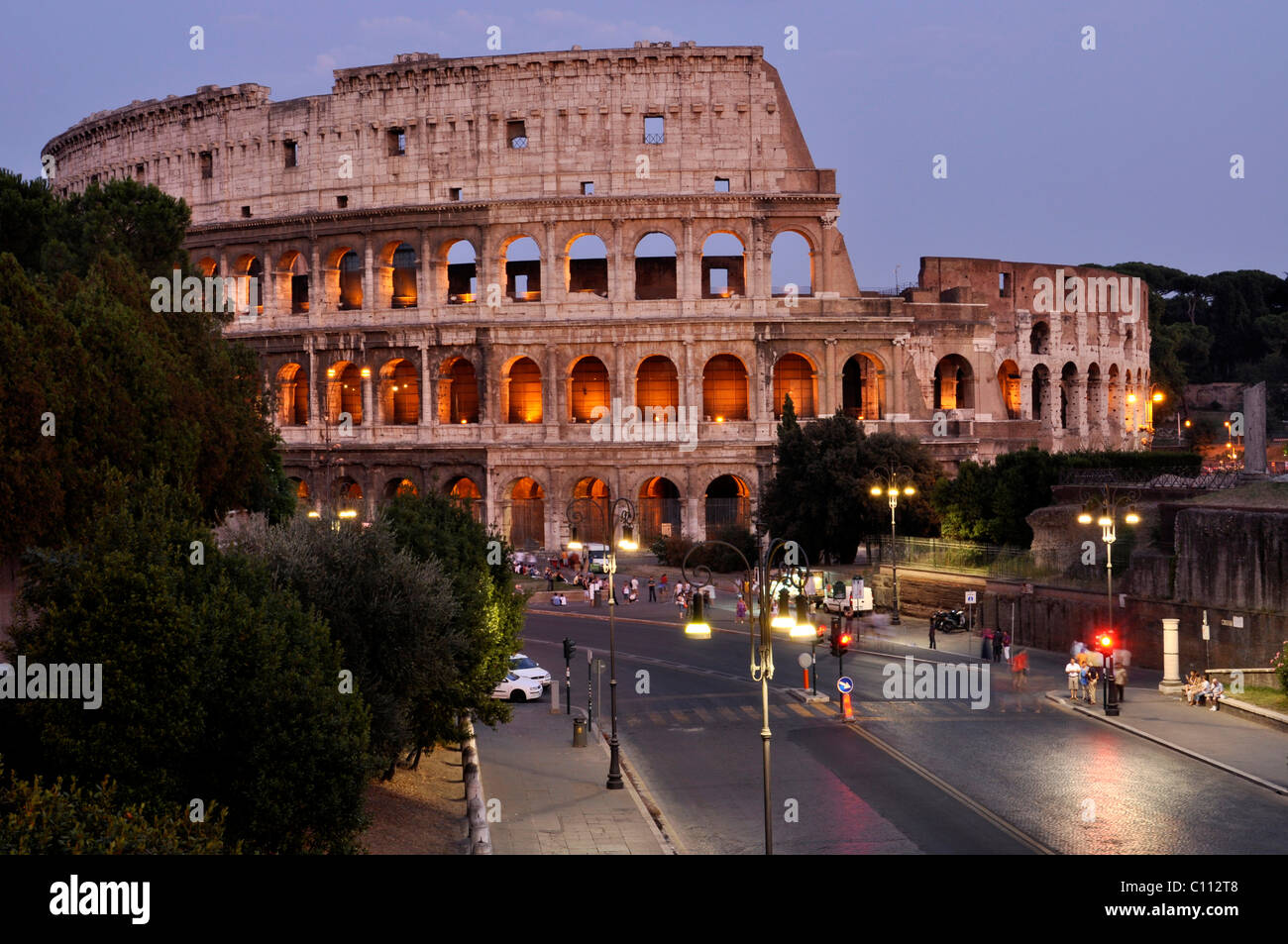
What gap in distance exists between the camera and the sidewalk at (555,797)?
16.7 m

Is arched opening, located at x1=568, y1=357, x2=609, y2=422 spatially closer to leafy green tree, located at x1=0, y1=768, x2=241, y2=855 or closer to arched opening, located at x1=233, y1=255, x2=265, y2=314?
arched opening, located at x1=233, y1=255, x2=265, y2=314

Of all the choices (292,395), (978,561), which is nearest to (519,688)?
(978,561)

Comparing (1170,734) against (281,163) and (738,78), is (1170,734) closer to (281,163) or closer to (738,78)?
(738,78)

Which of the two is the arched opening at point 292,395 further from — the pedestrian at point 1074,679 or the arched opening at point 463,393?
the pedestrian at point 1074,679

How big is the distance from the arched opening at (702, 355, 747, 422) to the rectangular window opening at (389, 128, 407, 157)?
642 inches

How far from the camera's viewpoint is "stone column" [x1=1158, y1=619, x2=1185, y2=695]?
27016 mm

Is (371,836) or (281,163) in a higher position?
(281,163)

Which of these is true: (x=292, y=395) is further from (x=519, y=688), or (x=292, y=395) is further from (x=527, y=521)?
(x=519, y=688)

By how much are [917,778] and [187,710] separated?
1202cm

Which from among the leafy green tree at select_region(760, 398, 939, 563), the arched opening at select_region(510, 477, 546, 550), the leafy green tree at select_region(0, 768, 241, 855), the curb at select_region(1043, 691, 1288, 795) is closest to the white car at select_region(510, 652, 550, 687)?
the curb at select_region(1043, 691, 1288, 795)

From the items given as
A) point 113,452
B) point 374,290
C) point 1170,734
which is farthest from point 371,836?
point 374,290

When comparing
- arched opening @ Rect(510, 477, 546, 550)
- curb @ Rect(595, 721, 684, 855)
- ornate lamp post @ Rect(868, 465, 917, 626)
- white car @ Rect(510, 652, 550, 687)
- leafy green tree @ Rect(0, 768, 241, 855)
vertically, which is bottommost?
curb @ Rect(595, 721, 684, 855)
